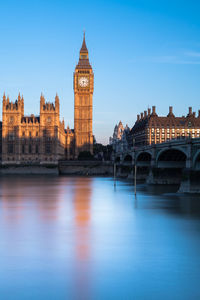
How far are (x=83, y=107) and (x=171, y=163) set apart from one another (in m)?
81.6

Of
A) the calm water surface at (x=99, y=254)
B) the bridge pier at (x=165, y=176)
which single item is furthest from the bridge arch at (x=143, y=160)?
the calm water surface at (x=99, y=254)

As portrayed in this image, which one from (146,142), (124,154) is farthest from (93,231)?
(146,142)

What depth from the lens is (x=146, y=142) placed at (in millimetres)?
128875

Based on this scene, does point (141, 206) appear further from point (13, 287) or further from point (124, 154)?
point (124, 154)

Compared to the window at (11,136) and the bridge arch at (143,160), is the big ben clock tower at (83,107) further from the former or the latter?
the bridge arch at (143,160)

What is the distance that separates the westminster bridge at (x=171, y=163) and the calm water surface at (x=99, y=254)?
13.1m

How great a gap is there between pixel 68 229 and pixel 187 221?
8.68 metres

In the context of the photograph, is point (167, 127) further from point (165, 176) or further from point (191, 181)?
point (191, 181)

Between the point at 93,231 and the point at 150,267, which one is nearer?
the point at 150,267

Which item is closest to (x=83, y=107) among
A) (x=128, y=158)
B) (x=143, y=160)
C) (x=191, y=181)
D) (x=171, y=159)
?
(x=128, y=158)

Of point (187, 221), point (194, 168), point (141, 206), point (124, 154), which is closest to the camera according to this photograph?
point (187, 221)

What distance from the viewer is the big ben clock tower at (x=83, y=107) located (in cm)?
14038

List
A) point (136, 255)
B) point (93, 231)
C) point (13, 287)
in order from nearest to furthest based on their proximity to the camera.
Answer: point (13, 287) → point (136, 255) → point (93, 231)

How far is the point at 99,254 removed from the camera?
17.2m
